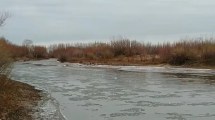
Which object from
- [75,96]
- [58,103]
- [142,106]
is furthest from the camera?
[75,96]

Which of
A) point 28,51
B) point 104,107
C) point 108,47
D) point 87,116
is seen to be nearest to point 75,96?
point 104,107

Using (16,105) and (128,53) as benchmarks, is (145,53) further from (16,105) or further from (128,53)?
(16,105)

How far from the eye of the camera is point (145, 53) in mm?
73250

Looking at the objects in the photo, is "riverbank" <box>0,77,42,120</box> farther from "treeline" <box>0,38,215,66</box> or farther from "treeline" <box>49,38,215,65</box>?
"treeline" <box>49,38,215,65</box>

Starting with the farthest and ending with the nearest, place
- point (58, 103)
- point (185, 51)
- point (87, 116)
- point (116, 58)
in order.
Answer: point (116, 58) → point (185, 51) → point (58, 103) → point (87, 116)

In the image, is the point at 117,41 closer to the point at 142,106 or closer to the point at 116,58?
the point at 116,58

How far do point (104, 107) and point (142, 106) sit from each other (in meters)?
1.69

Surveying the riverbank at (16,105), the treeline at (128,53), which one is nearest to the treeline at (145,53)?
the treeline at (128,53)

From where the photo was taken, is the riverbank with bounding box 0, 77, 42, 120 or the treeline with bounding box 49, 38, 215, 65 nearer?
the riverbank with bounding box 0, 77, 42, 120

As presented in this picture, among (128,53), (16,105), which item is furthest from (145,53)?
(16,105)

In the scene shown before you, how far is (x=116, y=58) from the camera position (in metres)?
73.2

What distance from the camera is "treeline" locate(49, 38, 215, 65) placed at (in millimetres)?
52609

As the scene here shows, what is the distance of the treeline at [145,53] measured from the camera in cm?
5261

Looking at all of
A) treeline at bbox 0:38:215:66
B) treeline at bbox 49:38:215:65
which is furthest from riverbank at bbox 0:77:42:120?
treeline at bbox 49:38:215:65
